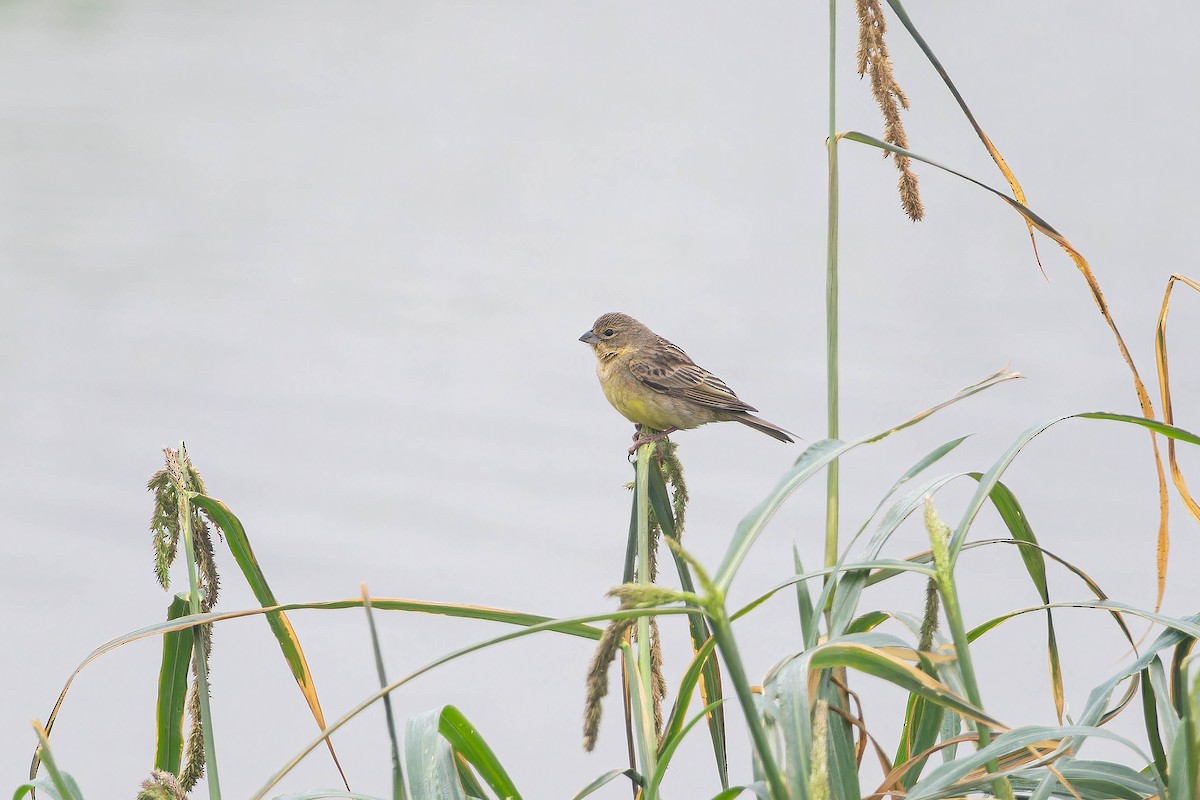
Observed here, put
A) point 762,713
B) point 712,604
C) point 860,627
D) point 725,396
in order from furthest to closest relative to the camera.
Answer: point 725,396 → point 860,627 → point 762,713 → point 712,604

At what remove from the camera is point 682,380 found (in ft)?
9.62

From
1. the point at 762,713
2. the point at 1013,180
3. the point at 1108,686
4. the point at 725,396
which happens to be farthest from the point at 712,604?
the point at 725,396

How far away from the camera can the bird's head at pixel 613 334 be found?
3225mm

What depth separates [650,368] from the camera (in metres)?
2.99

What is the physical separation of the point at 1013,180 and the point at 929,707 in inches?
23.4

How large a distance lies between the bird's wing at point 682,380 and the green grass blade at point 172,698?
182 cm

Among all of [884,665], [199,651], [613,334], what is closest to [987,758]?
[884,665]

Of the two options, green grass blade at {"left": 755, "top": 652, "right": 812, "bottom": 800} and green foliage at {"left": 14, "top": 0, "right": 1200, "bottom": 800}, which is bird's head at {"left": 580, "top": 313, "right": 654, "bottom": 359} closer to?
green foliage at {"left": 14, "top": 0, "right": 1200, "bottom": 800}

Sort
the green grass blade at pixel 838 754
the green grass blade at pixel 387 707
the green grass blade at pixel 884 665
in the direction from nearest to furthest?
the green grass blade at pixel 387 707
the green grass blade at pixel 884 665
the green grass blade at pixel 838 754

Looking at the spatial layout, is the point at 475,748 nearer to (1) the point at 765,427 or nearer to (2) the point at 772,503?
(2) the point at 772,503

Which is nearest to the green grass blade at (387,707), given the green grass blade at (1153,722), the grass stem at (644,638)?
the grass stem at (644,638)

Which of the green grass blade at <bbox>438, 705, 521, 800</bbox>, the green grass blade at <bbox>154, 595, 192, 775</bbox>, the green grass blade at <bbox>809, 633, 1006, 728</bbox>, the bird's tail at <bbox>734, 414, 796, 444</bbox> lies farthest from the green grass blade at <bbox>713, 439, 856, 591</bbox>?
the bird's tail at <bbox>734, 414, 796, 444</bbox>

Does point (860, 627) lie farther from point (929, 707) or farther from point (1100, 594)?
point (1100, 594)

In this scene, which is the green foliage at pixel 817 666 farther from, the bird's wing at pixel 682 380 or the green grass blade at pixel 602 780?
the bird's wing at pixel 682 380
